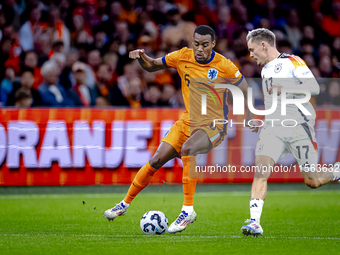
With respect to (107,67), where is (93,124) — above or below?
below

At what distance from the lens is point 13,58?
11289mm

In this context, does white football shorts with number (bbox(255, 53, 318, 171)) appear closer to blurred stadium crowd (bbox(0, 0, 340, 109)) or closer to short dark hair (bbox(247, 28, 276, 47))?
short dark hair (bbox(247, 28, 276, 47))

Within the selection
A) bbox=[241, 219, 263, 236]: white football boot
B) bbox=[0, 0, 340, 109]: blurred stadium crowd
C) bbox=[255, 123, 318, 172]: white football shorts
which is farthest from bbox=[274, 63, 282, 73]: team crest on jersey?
bbox=[0, 0, 340, 109]: blurred stadium crowd

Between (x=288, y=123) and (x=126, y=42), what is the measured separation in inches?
264

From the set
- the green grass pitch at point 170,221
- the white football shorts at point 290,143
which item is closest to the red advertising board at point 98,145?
the green grass pitch at point 170,221

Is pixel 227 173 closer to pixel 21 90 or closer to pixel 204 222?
pixel 204 222

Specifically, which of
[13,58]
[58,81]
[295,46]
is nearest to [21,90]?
[58,81]

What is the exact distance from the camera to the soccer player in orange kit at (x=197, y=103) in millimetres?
6383

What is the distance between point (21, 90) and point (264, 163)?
5.86 meters

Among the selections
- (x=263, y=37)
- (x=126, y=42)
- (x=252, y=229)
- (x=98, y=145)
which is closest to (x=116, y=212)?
(x=252, y=229)

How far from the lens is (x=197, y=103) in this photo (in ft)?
21.6

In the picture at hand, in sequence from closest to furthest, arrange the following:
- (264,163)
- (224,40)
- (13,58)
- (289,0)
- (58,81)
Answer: (264,163)
(58,81)
(13,58)
(224,40)
(289,0)

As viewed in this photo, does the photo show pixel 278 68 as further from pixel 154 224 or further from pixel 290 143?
pixel 154 224

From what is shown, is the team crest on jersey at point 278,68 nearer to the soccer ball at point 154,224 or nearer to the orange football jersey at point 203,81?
the orange football jersey at point 203,81
